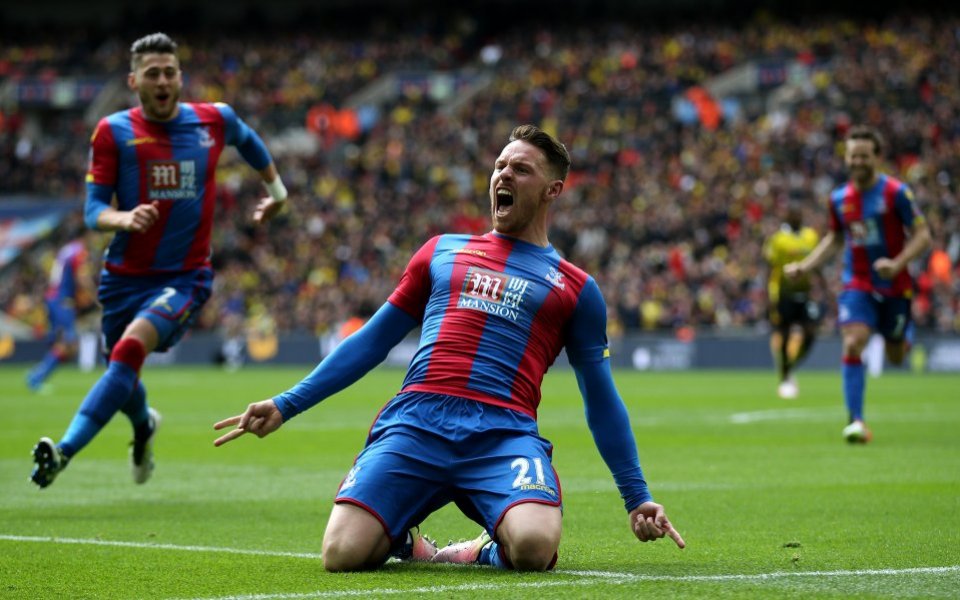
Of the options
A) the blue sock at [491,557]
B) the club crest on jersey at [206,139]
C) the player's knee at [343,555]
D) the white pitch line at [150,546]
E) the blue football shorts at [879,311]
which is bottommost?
the white pitch line at [150,546]

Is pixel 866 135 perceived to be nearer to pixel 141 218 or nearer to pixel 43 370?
pixel 141 218

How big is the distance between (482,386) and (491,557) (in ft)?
2.37

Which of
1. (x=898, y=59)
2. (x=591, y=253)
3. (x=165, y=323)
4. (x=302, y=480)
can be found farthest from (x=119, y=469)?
(x=898, y=59)

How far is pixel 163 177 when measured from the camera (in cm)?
910

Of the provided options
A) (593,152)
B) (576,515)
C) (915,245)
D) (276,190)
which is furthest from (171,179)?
(593,152)

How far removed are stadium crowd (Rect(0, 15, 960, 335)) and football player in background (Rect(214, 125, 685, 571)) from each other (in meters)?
25.2

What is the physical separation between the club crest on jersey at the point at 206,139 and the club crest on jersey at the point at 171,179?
0.15 metres

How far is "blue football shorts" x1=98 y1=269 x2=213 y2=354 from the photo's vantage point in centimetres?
901

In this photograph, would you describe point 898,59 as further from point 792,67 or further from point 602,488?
point 602,488

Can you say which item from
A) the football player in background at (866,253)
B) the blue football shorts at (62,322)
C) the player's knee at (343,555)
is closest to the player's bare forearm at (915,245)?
the football player in background at (866,253)

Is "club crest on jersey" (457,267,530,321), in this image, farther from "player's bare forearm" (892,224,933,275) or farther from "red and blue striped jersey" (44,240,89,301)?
"red and blue striped jersey" (44,240,89,301)

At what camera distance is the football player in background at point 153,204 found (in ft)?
29.0

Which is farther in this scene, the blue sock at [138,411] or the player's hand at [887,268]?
the player's hand at [887,268]

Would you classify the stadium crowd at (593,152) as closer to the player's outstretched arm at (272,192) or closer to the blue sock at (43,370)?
the blue sock at (43,370)
